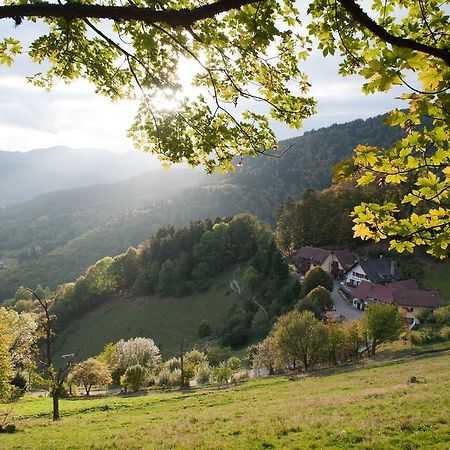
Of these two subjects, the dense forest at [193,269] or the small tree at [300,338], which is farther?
the dense forest at [193,269]

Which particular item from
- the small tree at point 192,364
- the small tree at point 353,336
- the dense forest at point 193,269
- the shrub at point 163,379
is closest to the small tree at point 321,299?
the dense forest at point 193,269

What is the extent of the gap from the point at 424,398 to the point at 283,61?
682 inches

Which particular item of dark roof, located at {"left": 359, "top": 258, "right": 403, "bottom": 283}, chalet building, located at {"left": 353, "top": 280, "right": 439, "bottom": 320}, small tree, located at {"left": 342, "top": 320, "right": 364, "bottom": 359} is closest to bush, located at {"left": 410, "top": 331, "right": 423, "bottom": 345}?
small tree, located at {"left": 342, "top": 320, "right": 364, "bottom": 359}

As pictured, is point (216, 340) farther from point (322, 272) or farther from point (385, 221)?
point (385, 221)

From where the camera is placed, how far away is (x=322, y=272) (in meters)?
71.9

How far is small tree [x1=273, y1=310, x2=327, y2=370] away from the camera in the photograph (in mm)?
44906

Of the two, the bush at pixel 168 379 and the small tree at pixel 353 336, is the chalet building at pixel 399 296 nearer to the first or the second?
the small tree at pixel 353 336

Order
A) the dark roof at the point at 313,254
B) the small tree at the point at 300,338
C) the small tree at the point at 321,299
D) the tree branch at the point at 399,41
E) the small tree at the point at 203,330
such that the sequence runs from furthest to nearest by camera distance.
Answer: the dark roof at the point at 313,254, the small tree at the point at 203,330, the small tree at the point at 321,299, the small tree at the point at 300,338, the tree branch at the point at 399,41

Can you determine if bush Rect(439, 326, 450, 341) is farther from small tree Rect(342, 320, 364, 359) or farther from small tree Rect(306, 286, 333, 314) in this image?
small tree Rect(306, 286, 333, 314)

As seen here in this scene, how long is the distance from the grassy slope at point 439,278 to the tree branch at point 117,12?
230 feet

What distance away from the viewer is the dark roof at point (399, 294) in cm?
6150

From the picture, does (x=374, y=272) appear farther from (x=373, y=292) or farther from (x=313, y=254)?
(x=313, y=254)

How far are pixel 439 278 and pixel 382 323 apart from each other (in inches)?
1264

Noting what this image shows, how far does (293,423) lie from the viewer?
1684 centimetres
